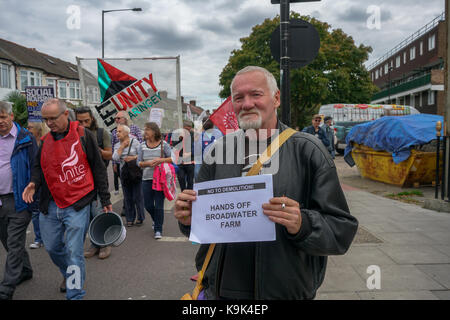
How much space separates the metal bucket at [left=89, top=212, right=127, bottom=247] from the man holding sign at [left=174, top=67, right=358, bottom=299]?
7.94 feet

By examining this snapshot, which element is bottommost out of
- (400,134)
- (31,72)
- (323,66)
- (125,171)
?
(125,171)

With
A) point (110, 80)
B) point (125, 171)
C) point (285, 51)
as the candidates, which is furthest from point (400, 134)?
point (110, 80)

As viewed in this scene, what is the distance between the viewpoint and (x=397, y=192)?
31.7 feet

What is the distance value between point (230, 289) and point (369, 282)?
238cm

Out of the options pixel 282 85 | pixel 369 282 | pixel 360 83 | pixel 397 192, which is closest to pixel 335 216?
pixel 369 282

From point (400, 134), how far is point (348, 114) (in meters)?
13.1

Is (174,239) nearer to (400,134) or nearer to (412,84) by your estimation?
(400,134)

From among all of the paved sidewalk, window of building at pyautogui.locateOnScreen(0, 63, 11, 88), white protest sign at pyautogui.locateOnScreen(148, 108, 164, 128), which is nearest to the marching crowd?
white protest sign at pyautogui.locateOnScreen(148, 108, 164, 128)

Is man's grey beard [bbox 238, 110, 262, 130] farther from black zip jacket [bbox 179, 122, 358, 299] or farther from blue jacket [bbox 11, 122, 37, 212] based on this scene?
blue jacket [bbox 11, 122, 37, 212]

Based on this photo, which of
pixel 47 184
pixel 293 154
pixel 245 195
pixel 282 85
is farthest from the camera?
pixel 282 85

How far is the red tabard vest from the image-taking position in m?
3.44

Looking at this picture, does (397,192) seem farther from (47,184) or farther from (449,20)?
(47,184)

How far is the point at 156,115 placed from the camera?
19.8 ft

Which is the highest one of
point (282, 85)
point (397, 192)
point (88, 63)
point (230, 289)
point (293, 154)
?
point (88, 63)
